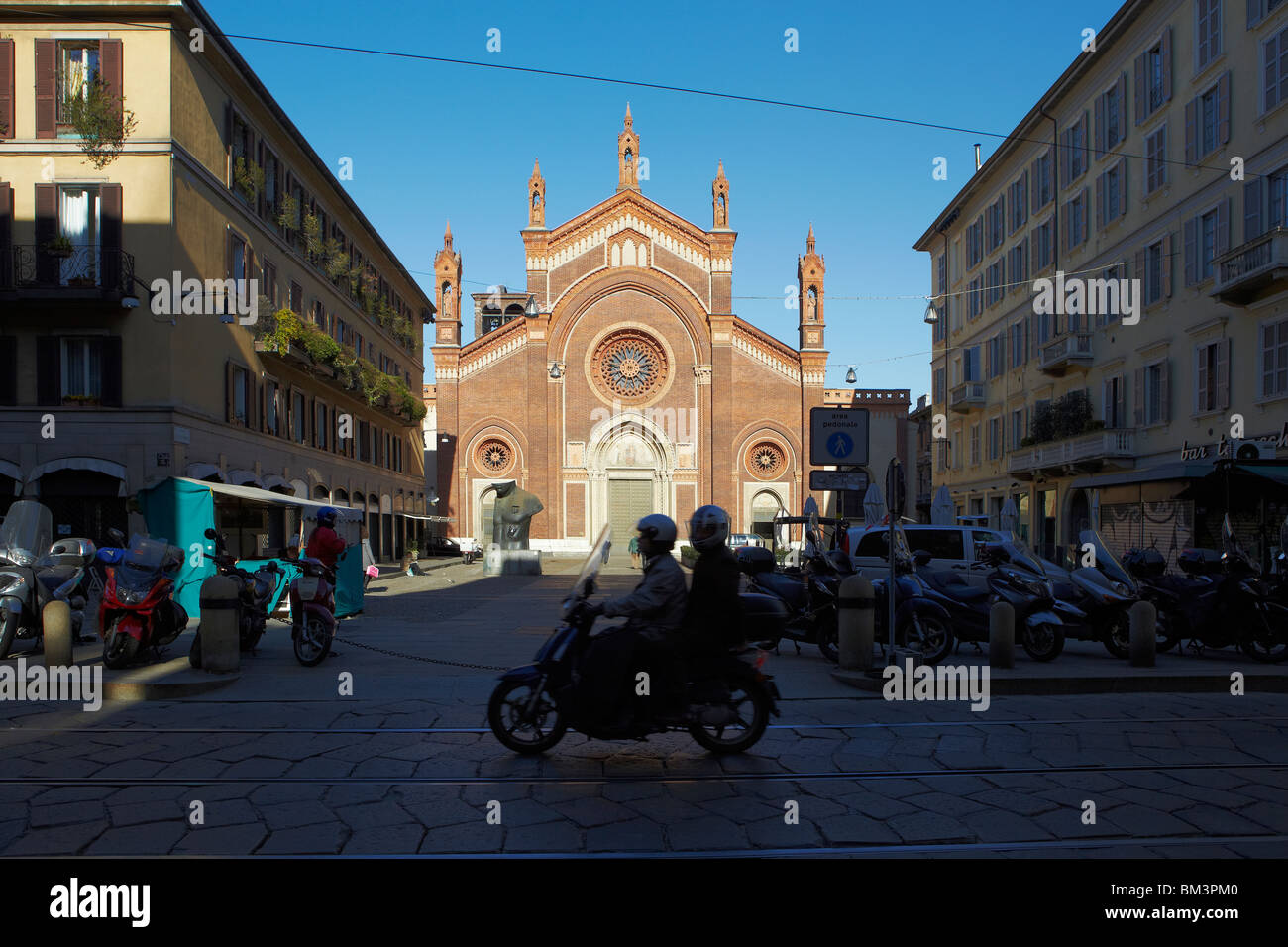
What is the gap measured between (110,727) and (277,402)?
20.4 metres

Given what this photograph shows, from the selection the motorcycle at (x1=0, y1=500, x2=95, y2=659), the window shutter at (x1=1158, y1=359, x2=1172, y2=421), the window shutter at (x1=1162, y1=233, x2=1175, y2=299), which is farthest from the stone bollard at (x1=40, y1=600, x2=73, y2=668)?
the window shutter at (x1=1162, y1=233, x2=1175, y2=299)

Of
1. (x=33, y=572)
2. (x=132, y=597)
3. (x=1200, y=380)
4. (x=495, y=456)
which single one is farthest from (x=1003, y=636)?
(x=495, y=456)

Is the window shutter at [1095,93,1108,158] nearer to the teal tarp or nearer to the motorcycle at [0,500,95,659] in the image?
the teal tarp

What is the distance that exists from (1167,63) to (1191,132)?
2399mm

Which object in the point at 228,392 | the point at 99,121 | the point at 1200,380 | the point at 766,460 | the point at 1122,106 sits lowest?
the point at 766,460

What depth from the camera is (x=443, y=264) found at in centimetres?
4781

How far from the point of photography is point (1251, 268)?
65.0 feet

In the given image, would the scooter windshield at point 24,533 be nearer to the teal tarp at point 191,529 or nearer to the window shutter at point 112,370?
the teal tarp at point 191,529

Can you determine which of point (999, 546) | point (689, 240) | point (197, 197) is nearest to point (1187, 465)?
point (999, 546)

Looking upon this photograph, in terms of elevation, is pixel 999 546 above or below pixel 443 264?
below

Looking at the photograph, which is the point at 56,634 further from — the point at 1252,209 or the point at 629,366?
the point at 629,366

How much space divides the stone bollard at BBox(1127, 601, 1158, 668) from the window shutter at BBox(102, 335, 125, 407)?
61.5 ft

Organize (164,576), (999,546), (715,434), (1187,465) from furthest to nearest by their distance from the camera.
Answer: (715,434) → (1187,465) → (999,546) → (164,576)
